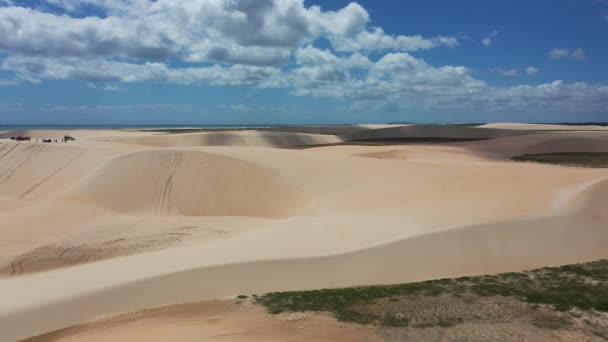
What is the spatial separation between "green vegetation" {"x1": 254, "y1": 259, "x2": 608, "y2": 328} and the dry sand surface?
1.55ft

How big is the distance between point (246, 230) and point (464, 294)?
255 inches

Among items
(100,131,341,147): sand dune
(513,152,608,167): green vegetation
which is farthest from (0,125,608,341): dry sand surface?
(100,131,341,147): sand dune

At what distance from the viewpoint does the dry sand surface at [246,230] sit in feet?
24.5

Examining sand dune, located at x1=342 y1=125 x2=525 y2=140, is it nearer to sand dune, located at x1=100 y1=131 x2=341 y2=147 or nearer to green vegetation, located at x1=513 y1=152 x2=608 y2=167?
sand dune, located at x1=100 y1=131 x2=341 y2=147

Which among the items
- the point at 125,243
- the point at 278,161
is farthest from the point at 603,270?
the point at 278,161

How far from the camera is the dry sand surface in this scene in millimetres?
7461

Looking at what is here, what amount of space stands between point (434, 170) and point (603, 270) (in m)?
11.2

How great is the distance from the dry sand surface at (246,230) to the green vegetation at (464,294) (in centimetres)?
47

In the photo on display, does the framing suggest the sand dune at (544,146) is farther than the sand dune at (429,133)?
No

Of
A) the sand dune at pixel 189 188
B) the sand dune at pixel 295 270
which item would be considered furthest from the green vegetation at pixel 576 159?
the sand dune at pixel 189 188

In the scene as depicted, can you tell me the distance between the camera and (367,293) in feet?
24.8

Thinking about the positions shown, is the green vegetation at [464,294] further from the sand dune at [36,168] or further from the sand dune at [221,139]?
the sand dune at [221,139]

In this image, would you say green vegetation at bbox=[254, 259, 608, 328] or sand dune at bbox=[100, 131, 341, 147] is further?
sand dune at bbox=[100, 131, 341, 147]

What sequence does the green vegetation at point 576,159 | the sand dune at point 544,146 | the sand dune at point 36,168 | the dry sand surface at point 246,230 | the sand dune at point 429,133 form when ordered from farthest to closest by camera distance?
the sand dune at point 429,133 → the sand dune at point 544,146 → the green vegetation at point 576,159 → the sand dune at point 36,168 → the dry sand surface at point 246,230
